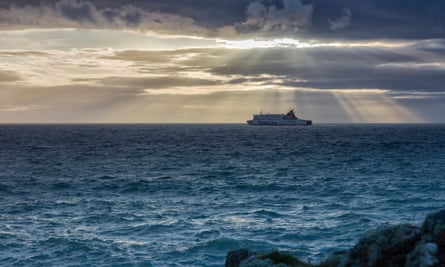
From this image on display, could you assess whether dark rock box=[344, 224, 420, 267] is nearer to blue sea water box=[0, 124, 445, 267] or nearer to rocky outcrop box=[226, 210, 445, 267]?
rocky outcrop box=[226, 210, 445, 267]

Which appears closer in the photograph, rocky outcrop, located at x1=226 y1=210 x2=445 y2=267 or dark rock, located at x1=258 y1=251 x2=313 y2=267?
rocky outcrop, located at x1=226 y1=210 x2=445 y2=267

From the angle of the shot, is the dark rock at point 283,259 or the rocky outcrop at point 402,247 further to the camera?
the dark rock at point 283,259

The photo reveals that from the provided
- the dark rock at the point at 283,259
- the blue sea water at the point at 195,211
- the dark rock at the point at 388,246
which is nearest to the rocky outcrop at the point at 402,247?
the dark rock at the point at 388,246

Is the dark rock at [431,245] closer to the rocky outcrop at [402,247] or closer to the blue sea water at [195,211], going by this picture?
the rocky outcrop at [402,247]

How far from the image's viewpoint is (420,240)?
916 cm

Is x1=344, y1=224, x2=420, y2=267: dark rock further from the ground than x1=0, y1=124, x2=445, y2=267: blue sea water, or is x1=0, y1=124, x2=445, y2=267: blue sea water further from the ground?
x1=344, y1=224, x2=420, y2=267: dark rock

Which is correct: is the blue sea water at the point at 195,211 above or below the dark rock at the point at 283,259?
below

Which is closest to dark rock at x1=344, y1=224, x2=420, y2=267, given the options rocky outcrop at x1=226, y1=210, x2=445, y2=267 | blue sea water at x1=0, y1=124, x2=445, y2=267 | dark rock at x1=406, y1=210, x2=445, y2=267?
rocky outcrop at x1=226, y1=210, x2=445, y2=267

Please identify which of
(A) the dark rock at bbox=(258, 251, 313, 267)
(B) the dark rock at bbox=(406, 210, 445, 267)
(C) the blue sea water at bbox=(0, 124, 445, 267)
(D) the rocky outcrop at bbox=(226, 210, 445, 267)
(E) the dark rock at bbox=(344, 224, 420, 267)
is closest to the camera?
(B) the dark rock at bbox=(406, 210, 445, 267)

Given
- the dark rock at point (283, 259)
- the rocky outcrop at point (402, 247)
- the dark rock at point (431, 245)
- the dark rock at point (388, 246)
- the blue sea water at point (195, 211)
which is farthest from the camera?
the blue sea water at point (195, 211)

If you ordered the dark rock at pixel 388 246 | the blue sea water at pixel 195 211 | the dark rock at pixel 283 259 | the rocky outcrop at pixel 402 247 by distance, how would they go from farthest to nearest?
the blue sea water at pixel 195 211, the dark rock at pixel 283 259, the dark rock at pixel 388 246, the rocky outcrop at pixel 402 247

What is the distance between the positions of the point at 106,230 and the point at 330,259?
69.8 feet

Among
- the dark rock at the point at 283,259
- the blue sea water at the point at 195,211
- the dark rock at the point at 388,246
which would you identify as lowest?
the blue sea water at the point at 195,211

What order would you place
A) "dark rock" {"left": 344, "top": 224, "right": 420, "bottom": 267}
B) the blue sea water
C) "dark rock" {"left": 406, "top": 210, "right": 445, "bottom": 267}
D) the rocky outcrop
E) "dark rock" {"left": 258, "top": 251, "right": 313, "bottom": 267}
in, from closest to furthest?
"dark rock" {"left": 406, "top": 210, "right": 445, "bottom": 267} < the rocky outcrop < "dark rock" {"left": 344, "top": 224, "right": 420, "bottom": 267} < "dark rock" {"left": 258, "top": 251, "right": 313, "bottom": 267} < the blue sea water
